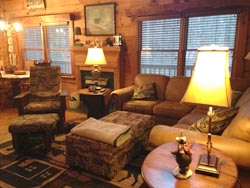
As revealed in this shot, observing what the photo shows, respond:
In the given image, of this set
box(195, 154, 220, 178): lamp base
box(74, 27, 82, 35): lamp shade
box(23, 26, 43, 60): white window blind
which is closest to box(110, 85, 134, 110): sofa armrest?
box(74, 27, 82, 35): lamp shade

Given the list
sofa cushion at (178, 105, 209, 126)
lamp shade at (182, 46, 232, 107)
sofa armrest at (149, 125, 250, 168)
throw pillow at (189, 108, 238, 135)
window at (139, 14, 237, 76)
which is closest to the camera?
lamp shade at (182, 46, 232, 107)

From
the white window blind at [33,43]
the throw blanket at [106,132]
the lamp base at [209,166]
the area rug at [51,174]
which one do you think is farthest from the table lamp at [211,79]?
the white window blind at [33,43]

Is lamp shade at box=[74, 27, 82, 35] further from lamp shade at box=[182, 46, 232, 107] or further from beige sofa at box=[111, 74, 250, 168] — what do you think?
lamp shade at box=[182, 46, 232, 107]

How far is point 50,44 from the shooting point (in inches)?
230

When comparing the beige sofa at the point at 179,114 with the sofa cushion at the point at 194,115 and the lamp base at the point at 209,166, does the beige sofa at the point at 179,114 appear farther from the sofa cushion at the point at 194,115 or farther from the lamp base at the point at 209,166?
the lamp base at the point at 209,166

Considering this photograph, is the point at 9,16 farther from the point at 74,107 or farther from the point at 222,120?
the point at 222,120

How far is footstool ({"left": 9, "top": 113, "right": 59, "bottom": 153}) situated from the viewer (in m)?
2.86

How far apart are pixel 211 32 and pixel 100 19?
233 centimetres

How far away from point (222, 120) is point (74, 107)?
3.86 m

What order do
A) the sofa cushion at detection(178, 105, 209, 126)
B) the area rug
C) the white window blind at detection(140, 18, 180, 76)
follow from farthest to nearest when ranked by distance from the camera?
the white window blind at detection(140, 18, 180, 76)
the sofa cushion at detection(178, 105, 209, 126)
the area rug

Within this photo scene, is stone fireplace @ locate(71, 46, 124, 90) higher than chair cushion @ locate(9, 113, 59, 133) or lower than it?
higher

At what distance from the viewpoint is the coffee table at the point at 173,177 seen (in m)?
1.34

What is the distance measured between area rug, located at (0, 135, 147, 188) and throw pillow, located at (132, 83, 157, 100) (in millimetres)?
1232

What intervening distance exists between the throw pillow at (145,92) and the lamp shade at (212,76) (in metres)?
2.54
